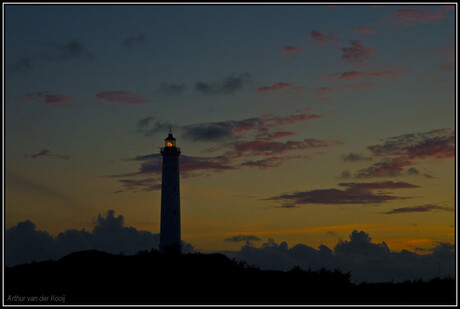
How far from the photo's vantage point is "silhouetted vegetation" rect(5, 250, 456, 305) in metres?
45.5

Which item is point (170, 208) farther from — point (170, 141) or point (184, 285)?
point (184, 285)

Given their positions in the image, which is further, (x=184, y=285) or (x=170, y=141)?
(x=170, y=141)

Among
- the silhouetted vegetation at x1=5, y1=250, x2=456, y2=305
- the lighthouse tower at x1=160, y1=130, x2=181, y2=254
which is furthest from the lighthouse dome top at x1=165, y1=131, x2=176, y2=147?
the silhouetted vegetation at x1=5, y1=250, x2=456, y2=305

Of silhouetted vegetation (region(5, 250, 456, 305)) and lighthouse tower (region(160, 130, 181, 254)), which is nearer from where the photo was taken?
silhouetted vegetation (region(5, 250, 456, 305))

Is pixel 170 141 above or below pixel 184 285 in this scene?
above

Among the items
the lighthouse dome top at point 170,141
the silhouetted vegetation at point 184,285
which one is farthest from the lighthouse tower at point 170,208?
the silhouetted vegetation at point 184,285

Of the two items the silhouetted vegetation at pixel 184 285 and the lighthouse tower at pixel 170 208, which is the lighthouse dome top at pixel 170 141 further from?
the silhouetted vegetation at pixel 184 285

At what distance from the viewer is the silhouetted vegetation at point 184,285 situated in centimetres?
4553

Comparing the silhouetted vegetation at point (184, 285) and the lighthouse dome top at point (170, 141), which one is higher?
the lighthouse dome top at point (170, 141)

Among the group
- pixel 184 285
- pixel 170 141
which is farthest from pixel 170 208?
pixel 184 285

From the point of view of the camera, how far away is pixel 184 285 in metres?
47.6

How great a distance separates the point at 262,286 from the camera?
48.2 meters

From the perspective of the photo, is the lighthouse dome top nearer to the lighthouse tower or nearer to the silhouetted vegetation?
the lighthouse tower

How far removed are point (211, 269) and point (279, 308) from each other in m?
12.2
